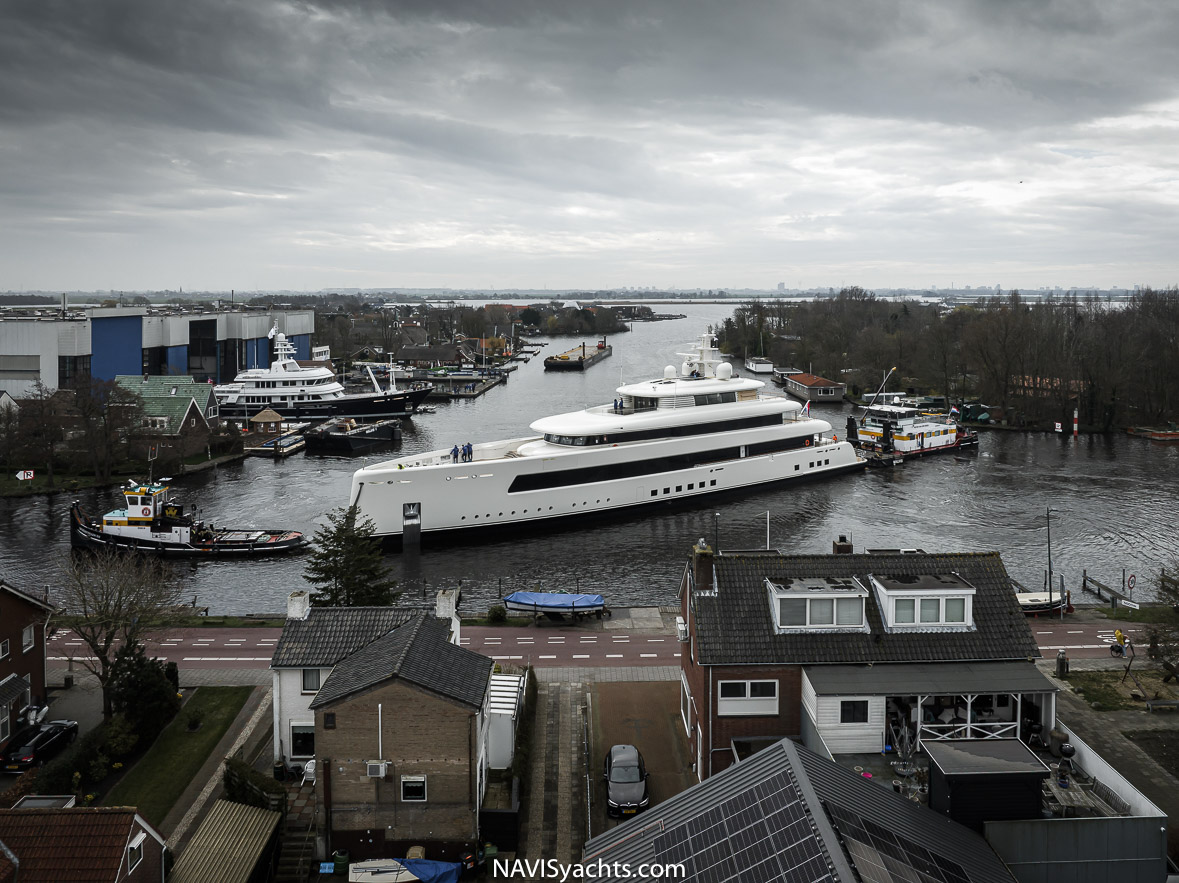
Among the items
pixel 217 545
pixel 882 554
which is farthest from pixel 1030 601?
pixel 217 545

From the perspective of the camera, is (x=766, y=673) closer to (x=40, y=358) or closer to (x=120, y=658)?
(x=120, y=658)

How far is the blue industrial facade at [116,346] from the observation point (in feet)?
240

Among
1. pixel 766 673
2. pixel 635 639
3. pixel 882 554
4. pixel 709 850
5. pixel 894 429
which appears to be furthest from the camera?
pixel 894 429

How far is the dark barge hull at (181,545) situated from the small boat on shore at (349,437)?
87.4 feet

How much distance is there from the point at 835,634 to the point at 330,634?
9.86 m

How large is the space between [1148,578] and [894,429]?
2892 cm

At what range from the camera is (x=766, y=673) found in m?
17.0

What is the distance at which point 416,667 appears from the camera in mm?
15953

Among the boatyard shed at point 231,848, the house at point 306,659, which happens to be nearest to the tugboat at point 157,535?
the house at point 306,659

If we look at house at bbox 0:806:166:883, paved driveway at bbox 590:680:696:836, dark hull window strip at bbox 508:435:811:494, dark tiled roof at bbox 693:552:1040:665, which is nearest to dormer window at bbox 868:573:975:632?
dark tiled roof at bbox 693:552:1040:665

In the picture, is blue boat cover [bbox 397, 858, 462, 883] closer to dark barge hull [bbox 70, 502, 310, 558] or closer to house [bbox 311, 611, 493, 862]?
house [bbox 311, 611, 493, 862]

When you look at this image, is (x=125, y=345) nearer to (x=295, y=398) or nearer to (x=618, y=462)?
(x=295, y=398)

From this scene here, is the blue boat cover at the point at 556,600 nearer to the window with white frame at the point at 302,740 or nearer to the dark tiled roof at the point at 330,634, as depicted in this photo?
the dark tiled roof at the point at 330,634

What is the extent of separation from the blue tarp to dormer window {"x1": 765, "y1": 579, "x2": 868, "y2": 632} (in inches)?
460
